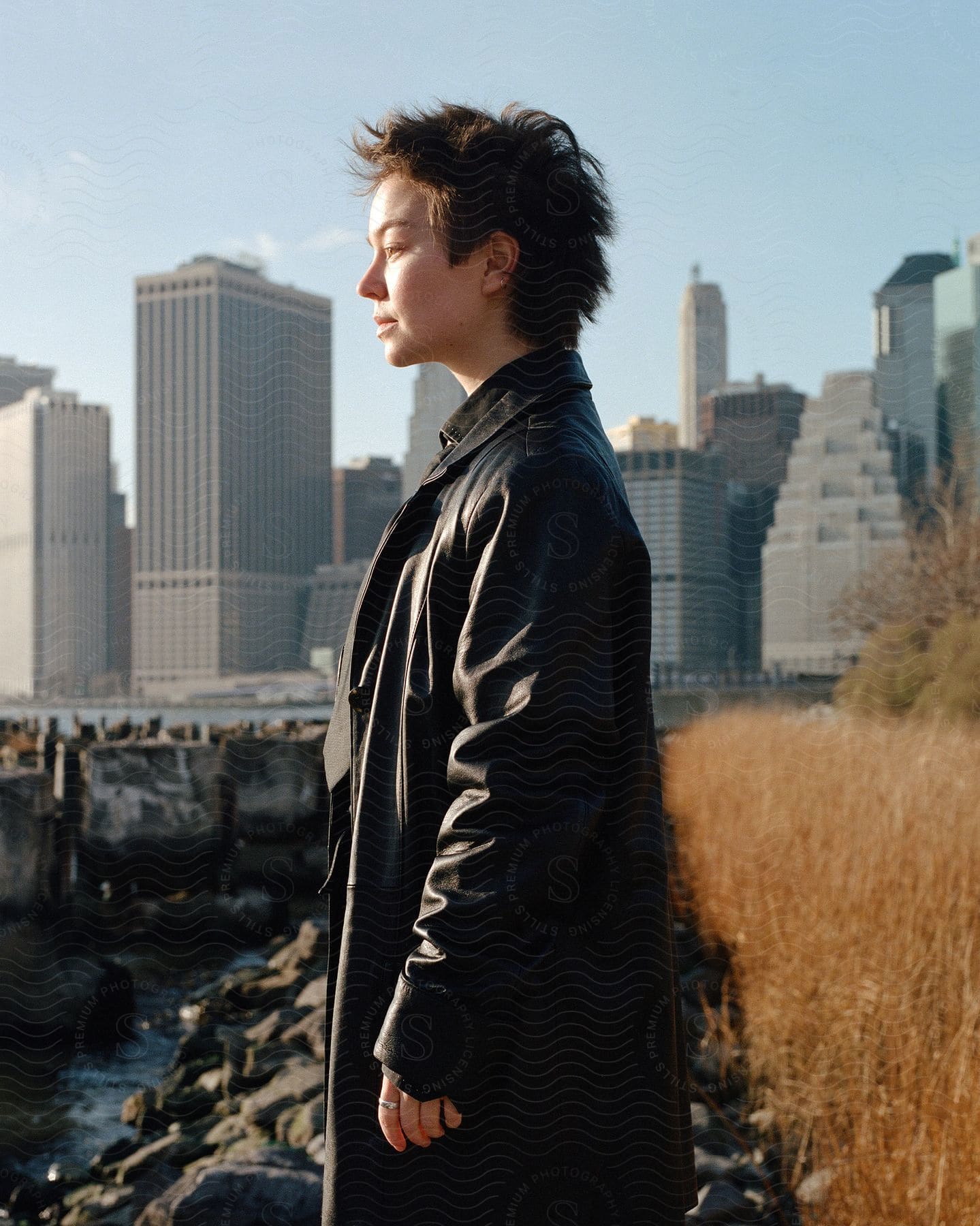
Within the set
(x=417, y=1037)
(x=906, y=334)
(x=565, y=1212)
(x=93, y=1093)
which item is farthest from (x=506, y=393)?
(x=906, y=334)

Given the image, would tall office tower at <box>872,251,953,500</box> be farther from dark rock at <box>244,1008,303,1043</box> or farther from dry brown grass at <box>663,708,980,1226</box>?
dark rock at <box>244,1008,303,1043</box>

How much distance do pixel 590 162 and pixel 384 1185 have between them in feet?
3.65

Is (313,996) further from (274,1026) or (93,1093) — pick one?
(93,1093)

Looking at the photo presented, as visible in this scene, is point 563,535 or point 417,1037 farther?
point 563,535

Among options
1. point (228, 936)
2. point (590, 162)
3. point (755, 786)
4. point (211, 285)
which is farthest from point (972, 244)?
point (590, 162)

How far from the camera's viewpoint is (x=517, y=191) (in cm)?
123

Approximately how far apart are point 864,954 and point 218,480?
5009 millimetres

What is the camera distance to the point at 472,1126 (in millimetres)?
1041

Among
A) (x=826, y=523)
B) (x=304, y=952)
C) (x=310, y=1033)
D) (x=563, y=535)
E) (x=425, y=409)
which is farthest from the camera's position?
(x=826, y=523)

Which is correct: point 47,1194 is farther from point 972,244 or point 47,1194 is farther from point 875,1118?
point 972,244

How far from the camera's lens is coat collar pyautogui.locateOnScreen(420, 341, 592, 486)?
1186mm

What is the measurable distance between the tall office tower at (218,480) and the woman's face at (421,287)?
4243 mm

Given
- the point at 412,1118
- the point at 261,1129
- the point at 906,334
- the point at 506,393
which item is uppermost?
the point at 906,334

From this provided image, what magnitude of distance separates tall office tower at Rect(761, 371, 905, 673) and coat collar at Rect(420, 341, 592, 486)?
184 inches
